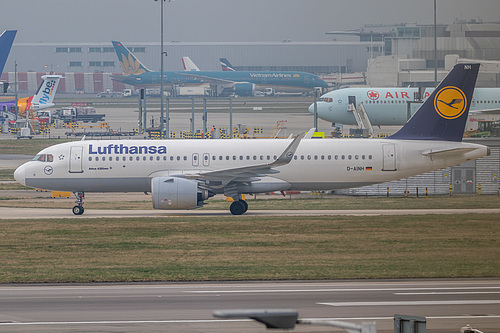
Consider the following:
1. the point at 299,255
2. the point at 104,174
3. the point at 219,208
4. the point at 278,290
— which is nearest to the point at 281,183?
the point at 219,208

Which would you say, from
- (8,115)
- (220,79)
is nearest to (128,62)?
(220,79)

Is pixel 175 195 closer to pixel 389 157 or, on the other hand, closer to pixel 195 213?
pixel 195 213

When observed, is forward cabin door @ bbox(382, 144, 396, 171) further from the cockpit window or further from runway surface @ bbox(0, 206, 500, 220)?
the cockpit window

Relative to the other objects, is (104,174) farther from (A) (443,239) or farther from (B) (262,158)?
(A) (443,239)

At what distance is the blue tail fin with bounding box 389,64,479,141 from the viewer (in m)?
37.5

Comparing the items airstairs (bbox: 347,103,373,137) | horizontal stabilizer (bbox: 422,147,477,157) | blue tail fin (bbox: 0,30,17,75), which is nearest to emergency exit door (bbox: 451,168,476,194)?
horizontal stabilizer (bbox: 422,147,477,157)

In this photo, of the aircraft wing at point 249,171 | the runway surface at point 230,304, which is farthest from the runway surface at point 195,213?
the runway surface at point 230,304

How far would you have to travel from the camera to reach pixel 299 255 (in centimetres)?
2598

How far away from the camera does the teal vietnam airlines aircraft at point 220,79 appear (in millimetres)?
163375

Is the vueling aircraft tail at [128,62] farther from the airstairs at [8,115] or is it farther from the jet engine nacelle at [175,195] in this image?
the jet engine nacelle at [175,195]

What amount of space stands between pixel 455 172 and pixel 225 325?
3194 centimetres

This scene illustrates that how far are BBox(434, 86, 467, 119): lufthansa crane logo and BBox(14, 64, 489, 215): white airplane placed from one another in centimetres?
5

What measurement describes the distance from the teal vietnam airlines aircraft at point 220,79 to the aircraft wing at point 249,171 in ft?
415

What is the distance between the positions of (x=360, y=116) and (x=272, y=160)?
129 ft
